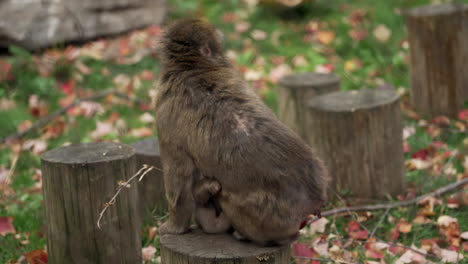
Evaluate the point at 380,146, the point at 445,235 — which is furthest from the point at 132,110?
the point at 445,235

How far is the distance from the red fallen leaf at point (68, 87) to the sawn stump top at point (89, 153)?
Answer: 11.5ft

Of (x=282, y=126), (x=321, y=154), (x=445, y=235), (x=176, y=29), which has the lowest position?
(x=445, y=235)

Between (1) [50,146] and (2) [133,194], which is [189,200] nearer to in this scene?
(2) [133,194]

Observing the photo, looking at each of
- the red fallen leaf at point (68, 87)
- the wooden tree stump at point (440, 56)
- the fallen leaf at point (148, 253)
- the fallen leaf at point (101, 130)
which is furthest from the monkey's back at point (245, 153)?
the red fallen leaf at point (68, 87)

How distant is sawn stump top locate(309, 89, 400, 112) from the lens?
5234mm

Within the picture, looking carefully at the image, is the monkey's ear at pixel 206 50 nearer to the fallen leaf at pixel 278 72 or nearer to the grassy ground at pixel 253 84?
the grassy ground at pixel 253 84

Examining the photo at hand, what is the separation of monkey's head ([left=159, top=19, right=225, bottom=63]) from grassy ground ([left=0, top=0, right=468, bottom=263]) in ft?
5.76

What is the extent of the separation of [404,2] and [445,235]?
5.45 meters

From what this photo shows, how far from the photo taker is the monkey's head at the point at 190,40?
3.54 m

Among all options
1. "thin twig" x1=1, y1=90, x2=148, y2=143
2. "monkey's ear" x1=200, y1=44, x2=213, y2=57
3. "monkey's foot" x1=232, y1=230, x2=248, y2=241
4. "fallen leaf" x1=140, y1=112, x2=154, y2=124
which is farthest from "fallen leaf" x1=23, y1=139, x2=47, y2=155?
"monkey's foot" x1=232, y1=230, x2=248, y2=241

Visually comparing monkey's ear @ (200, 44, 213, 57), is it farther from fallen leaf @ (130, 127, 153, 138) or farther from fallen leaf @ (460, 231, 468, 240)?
fallen leaf @ (130, 127, 153, 138)

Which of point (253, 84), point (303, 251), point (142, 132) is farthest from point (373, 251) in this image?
point (253, 84)

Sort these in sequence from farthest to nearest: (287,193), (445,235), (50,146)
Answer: (50,146) → (445,235) → (287,193)

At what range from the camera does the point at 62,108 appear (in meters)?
7.29
